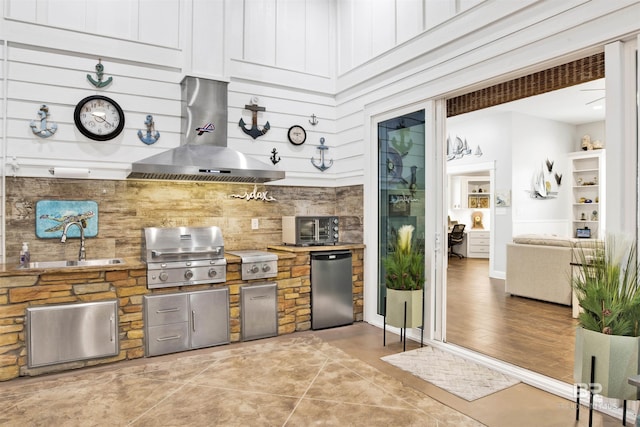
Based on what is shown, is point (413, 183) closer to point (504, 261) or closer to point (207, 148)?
point (207, 148)

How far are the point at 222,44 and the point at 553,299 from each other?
5.19 m

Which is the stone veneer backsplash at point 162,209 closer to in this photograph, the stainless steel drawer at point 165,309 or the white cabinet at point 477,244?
the stainless steel drawer at point 165,309

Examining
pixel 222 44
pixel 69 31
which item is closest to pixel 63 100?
pixel 69 31

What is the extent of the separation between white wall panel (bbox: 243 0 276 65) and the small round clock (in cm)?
81

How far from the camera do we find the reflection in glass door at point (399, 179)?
4.11m

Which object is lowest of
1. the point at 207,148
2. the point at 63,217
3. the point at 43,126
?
the point at 63,217

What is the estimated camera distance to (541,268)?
5621 millimetres

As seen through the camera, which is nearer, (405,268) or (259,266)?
(405,268)

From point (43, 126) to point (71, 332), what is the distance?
1882 millimetres

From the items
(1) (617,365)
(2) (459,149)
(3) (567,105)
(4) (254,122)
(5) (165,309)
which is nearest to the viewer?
(1) (617,365)

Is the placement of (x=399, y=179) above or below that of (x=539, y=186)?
below

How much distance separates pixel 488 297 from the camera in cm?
600

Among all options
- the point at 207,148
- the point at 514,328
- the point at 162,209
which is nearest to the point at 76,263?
the point at 162,209

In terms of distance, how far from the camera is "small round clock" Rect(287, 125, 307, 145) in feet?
16.6
